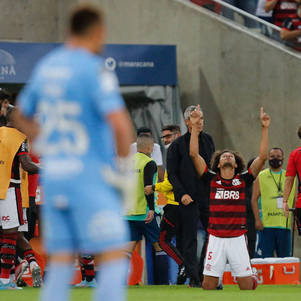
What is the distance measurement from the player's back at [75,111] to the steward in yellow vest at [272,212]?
9605mm

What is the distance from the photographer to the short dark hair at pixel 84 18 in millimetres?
4977

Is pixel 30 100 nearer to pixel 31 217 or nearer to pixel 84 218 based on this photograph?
pixel 84 218

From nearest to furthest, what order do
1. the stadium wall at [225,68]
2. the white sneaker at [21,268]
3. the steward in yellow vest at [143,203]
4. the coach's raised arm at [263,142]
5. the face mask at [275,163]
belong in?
the coach's raised arm at [263,142] < the white sneaker at [21,268] < the steward in yellow vest at [143,203] < the face mask at [275,163] < the stadium wall at [225,68]

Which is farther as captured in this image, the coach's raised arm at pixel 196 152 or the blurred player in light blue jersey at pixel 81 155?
the coach's raised arm at pixel 196 152

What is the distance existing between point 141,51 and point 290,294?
747cm

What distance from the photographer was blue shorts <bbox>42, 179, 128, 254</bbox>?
16.1 ft

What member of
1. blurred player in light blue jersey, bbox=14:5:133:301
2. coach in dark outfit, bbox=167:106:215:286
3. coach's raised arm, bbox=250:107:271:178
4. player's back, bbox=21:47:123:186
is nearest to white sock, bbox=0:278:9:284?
coach in dark outfit, bbox=167:106:215:286

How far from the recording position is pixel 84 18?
5.00m

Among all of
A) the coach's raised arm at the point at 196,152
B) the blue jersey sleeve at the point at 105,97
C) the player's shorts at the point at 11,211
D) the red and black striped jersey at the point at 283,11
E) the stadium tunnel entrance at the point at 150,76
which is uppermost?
the red and black striped jersey at the point at 283,11

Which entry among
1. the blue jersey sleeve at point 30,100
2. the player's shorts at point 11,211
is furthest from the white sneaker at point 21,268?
the blue jersey sleeve at point 30,100

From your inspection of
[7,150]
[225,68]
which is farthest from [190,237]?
[225,68]

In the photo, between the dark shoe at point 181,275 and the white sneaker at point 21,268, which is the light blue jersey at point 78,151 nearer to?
the white sneaker at point 21,268

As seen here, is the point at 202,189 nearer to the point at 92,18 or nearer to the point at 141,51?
the point at 141,51

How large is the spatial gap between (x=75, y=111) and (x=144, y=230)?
7814 millimetres
